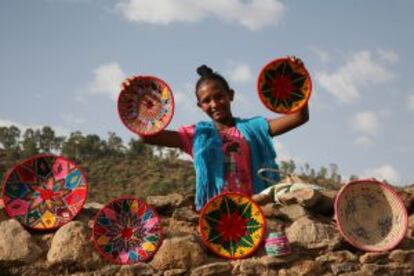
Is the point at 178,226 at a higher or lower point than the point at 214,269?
higher

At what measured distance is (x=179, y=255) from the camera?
2.97 m

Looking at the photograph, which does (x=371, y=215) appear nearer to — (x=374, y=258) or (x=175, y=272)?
(x=374, y=258)

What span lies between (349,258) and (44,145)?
2745 cm

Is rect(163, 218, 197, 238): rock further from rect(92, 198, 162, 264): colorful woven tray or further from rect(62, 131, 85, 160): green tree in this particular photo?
rect(62, 131, 85, 160): green tree

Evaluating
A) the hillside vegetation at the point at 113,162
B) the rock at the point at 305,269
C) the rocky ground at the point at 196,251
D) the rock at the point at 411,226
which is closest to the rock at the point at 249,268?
the rocky ground at the point at 196,251

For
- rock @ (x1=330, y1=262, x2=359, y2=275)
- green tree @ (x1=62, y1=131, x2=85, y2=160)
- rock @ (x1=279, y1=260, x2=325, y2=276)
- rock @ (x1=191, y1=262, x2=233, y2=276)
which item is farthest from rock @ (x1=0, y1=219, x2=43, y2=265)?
green tree @ (x1=62, y1=131, x2=85, y2=160)

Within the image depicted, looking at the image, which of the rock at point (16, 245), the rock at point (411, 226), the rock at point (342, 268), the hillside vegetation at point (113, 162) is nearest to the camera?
the rock at point (16, 245)

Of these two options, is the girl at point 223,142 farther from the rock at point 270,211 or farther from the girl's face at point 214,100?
the rock at point 270,211

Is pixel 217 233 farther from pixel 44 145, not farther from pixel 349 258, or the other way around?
pixel 44 145

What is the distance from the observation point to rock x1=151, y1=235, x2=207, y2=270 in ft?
9.70

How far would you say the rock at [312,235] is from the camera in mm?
3180

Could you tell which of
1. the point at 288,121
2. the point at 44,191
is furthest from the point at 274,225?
the point at 44,191

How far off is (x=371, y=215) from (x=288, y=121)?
33.9 inches

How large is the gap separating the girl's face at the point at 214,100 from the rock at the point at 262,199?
0.69 metres
